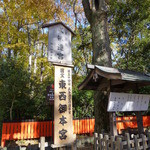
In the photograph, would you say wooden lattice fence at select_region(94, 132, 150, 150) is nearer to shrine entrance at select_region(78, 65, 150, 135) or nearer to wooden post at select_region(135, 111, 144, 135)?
shrine entrance at select_region(78, 65, 150, 135)

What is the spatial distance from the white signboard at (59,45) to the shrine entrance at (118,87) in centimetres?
82

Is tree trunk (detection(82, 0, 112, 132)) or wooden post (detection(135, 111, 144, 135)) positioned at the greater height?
tree trunk (detection(82, 0, 112, 132))

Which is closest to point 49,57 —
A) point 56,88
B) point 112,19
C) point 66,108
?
point 56,88

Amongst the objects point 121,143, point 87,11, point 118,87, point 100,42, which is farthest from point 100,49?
point 121,143

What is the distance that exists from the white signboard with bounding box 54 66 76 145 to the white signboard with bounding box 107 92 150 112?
1.08 m

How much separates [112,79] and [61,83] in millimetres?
1379

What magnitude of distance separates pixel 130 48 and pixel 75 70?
7.88 metres

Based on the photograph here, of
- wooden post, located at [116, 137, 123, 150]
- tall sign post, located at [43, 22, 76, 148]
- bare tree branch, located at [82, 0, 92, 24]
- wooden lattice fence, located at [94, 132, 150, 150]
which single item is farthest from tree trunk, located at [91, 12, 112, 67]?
wooden post, located at [116, 137, 123, 150]

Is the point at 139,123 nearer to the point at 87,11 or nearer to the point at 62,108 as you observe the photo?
the point at 62,108

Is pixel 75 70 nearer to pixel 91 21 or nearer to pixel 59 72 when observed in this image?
pixel 91 21

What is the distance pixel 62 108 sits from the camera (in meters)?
3.66

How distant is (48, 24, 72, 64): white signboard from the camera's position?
3962mm

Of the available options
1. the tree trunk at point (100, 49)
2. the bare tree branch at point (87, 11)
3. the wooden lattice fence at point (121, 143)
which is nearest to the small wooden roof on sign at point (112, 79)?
the tree trunk at point (100, 49)

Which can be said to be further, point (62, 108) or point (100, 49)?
point (100, 49)
